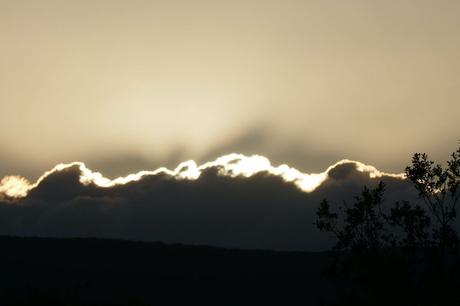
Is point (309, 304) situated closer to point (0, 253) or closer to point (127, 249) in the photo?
point (127, 249)

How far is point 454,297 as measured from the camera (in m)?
47.5

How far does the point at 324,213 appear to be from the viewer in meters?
50.7

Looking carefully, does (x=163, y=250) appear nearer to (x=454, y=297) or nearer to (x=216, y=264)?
(x=216, y=264)

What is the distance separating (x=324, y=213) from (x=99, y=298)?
65.2m

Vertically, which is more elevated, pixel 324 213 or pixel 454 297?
pixel 324 213

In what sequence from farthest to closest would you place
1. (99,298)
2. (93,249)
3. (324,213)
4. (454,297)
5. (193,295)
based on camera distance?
1. (93,249)
2. (193,295)
3. (99,298)
4. (324,213)
5. (454,297)

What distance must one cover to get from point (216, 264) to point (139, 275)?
12384 mm

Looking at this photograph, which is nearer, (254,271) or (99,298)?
(99,298)

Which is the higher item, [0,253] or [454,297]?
[0,253]

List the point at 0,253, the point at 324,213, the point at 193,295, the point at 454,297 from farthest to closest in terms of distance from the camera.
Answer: the point at 0,253 < the point at 193,295 < the point at 324,213 < the point at 454,297

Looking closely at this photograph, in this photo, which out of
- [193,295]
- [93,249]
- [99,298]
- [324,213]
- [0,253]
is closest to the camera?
[324,213]

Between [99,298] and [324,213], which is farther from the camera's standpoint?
[99,298]

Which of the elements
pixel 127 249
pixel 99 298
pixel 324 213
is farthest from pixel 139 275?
pixel 324 213

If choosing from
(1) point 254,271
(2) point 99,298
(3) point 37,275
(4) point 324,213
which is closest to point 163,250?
(1) point 254,271
